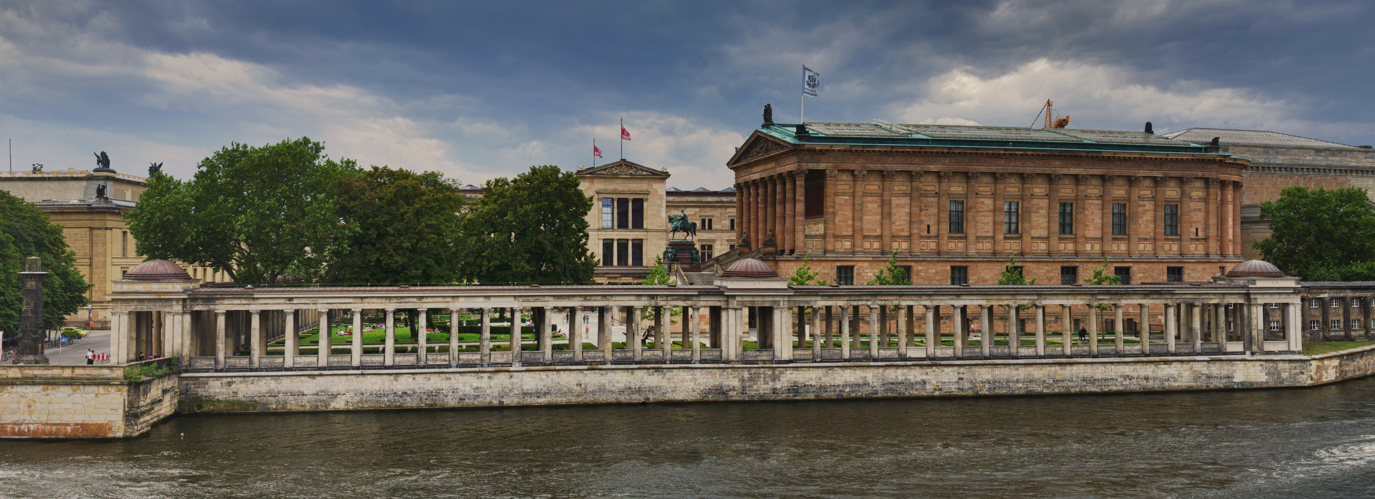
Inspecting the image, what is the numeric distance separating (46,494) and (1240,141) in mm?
128540

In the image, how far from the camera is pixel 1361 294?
7319 cm

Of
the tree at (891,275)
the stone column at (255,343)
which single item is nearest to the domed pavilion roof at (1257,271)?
the tree at (891,275)

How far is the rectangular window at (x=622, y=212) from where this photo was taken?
11281cm

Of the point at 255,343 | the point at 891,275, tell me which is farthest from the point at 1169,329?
the point at 255,343

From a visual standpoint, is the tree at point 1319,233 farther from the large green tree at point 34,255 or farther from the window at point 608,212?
the large green tree at point 34,255

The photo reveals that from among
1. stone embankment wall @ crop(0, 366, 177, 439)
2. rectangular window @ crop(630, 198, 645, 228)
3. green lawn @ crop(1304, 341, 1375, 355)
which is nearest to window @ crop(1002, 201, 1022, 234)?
green lawn @ crop(1304, 341, 1375, 355)

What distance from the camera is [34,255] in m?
71.2

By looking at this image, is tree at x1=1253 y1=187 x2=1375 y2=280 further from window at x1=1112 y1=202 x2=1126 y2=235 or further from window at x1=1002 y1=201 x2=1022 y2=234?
window at x1=1002 y1=201 x2=1022 y2=234

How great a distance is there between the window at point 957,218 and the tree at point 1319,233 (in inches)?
1329

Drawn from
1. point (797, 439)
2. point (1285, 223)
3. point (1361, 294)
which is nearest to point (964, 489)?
point (797, 439)

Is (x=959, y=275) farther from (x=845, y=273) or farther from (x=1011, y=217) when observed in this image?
(x=845, y=273)

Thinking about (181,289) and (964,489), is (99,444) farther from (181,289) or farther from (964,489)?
(964,489)

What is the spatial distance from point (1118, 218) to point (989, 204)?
13278 millimetres

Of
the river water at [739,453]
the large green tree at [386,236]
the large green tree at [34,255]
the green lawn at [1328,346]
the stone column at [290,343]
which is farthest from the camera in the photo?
the large green tree at [386,236]
